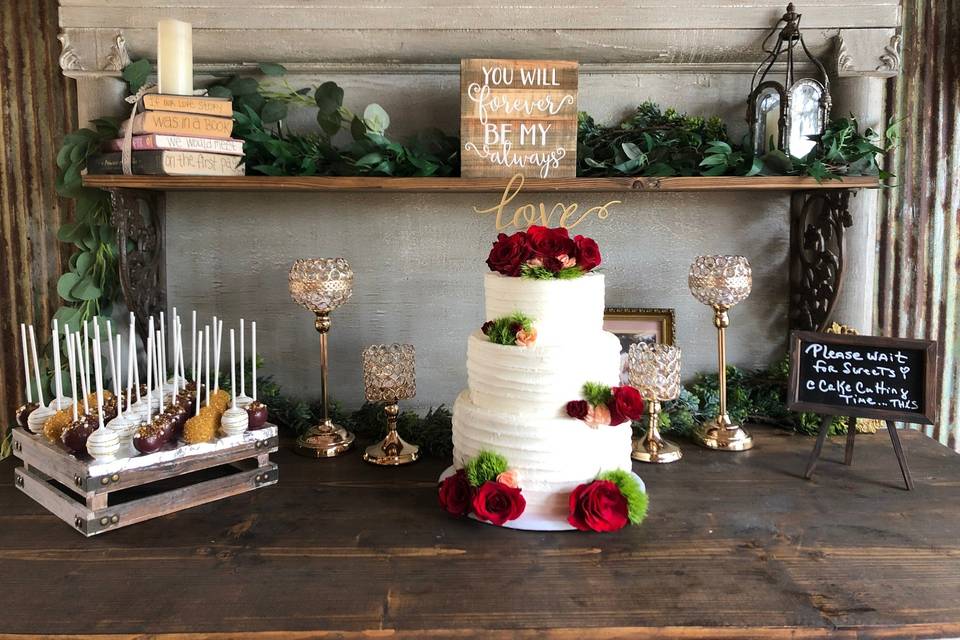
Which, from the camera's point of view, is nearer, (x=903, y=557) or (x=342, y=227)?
(x=903, y=557)

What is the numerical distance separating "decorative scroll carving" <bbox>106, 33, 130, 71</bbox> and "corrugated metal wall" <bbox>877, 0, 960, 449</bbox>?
6.35ft

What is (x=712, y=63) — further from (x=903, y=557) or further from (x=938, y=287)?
(x=903, y=557)

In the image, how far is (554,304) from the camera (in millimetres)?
1315

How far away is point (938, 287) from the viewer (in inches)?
76.5

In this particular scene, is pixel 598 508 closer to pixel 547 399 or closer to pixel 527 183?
pixel 547 399

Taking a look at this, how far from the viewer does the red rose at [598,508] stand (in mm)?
1232

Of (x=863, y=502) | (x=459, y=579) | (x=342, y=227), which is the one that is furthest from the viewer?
(x=342, y=227)

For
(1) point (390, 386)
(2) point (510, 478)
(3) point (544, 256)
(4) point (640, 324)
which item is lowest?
(2) point (510, 478)

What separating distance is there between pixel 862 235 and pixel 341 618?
1550mm

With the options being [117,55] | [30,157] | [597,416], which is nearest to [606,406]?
[597,416]

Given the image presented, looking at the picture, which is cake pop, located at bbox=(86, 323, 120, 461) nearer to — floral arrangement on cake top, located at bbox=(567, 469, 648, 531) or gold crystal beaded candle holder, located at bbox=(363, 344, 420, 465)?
gold crystal beaded candle holder, located at bbox=(363, 344, 420, 465)

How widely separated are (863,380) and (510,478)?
2.53 ft

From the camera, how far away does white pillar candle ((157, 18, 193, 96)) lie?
5.15ft

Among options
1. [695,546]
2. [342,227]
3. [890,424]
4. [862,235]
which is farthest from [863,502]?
[342,227]
